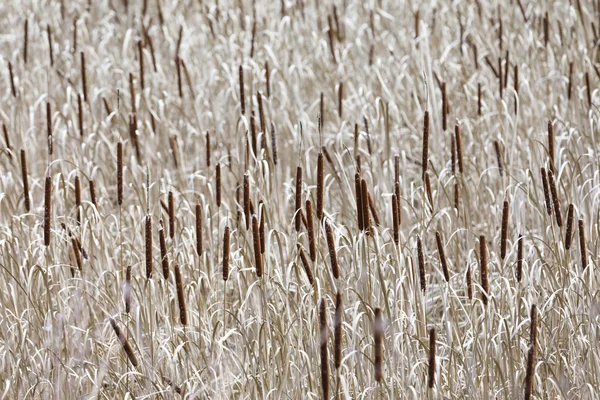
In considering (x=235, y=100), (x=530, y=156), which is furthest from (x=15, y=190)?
(x=530, y=156)

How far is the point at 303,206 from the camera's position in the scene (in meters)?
4.39

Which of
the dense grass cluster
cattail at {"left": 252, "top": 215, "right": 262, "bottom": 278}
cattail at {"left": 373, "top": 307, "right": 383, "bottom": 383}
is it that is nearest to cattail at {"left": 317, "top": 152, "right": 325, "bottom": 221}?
the dense grass cluster

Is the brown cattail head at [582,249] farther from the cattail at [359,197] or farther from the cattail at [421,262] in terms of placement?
the cattail at [359,197]

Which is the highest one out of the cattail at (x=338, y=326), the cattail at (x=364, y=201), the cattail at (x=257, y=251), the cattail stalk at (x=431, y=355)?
the cattail at (x=364, y=201)

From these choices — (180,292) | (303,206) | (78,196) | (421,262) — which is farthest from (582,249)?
(78,196)

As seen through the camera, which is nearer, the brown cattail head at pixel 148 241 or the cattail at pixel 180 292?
the cattail at pixel 180 292

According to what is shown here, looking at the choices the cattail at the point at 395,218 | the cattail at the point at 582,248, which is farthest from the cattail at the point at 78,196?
the cattail at the point at 582,248

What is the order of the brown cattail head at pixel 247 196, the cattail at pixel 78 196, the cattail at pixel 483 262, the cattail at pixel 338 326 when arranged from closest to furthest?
the cattail at pixel 338 326, the cattail at pixel 483 262, the brown cattail head at pixel 247 196, the cattail at pixel 78 196

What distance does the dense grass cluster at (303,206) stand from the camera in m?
3.08

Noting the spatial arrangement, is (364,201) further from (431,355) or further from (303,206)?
(303,206)

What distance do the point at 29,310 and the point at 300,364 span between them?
115 centimetres

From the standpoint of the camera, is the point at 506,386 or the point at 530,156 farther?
the point at 530,156

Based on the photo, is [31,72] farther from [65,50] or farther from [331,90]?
[331,90]

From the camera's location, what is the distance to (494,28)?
250 inches
